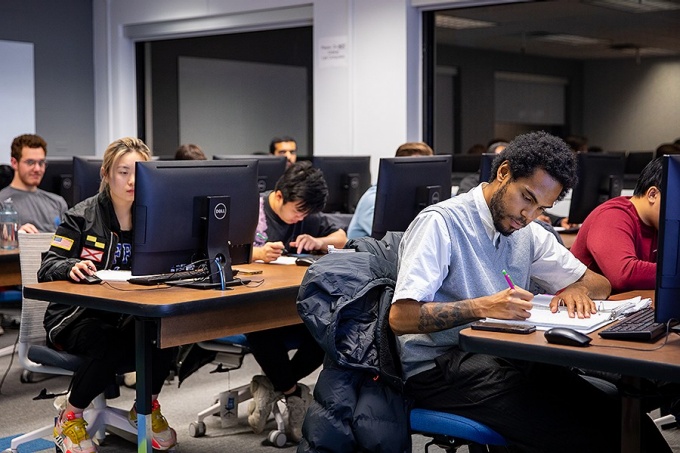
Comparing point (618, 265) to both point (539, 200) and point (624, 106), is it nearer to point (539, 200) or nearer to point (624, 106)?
point (539, 200)

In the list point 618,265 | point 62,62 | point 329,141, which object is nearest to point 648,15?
point 329,141

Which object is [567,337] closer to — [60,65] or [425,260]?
[425,260]

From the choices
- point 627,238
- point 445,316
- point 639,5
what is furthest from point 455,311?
point 639,5

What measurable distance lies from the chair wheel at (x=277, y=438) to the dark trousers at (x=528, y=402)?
1219 mm

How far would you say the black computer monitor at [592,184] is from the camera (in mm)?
4719

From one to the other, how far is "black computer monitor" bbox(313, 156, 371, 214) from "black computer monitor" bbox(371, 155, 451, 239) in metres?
1.51

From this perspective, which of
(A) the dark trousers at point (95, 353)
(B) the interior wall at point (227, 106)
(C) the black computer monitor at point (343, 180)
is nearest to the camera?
(A) the dark trousers at point (95, 353)

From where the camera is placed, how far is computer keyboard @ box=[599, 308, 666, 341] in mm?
1893

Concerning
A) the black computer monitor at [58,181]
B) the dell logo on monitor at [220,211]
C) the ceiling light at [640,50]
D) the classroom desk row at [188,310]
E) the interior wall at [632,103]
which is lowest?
the classroom desk row at [188,310]

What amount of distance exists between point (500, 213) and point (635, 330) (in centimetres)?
44

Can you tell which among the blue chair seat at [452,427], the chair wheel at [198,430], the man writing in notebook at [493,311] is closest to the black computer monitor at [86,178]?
the chair wheel at [198,430]

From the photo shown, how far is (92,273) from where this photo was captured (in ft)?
9.50

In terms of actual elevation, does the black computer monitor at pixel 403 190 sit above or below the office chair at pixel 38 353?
above

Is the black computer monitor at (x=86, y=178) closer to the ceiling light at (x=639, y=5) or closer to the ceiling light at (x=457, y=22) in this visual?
the ceiling light at (x=457, y=22)
